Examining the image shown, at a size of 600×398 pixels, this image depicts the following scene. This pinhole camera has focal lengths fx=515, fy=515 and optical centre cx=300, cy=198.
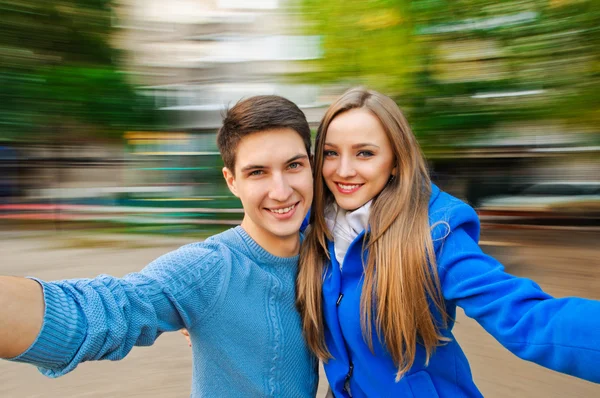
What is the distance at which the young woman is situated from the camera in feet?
4.91

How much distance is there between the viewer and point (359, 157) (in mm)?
1784

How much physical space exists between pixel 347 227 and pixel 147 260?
17.2ft

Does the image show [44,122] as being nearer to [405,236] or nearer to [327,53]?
[327,53]

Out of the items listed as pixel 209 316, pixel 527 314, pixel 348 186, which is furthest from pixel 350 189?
pixel 527 314

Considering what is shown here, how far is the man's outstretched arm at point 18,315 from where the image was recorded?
41.3 inches

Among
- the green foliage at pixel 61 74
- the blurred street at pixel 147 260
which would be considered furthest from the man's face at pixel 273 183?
the green foliage at pixel 61 74

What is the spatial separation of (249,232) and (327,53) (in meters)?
3.84

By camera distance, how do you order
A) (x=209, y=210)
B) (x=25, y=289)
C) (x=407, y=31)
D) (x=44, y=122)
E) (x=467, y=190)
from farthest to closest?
(x=209, y=210) → (x=44, y=122) → (x=467, y=190) → (x=407, y=31) → (x=25, y=289)

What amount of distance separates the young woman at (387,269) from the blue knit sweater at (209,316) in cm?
10

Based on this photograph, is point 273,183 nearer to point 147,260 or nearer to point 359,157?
point 359,157

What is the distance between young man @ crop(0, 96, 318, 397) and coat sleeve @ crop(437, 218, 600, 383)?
0.57m

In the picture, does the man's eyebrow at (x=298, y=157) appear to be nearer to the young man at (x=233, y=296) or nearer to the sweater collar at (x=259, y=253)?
the young man at (x=233, y=296)

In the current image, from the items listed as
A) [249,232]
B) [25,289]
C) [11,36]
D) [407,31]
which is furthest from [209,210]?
[25,289]

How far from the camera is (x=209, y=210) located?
8.02 metres
